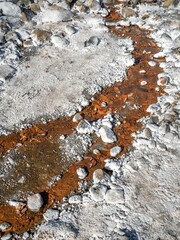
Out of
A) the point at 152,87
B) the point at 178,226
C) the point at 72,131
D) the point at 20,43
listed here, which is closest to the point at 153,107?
the point at 152,87

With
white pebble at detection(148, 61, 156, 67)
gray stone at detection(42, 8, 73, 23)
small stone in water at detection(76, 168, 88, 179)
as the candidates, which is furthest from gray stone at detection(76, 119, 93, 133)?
gray stone at detection(42, 8, 73, 23)

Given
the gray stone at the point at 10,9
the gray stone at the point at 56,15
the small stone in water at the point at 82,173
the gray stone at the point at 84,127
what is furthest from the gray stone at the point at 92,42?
the small stone in water at the point at 82,173

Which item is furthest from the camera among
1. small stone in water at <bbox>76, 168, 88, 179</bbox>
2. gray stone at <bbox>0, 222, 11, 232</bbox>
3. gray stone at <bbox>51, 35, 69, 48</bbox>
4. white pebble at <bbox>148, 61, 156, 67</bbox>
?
gray stone at <bbox>51, 35, 69, 48</bbox>

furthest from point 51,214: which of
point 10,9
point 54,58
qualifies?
point 10,9

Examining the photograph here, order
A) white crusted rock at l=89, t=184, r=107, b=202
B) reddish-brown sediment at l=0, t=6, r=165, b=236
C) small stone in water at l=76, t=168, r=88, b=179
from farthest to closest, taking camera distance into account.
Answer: small stone in water at l=76, t=168, r=88, b=179
reddish-brown sediment at l=0, t=6, r=165, b=236
white crusted rock at l=89, t=184, r=107, b=202

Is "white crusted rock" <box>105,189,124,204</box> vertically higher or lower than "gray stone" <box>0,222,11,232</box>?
higher

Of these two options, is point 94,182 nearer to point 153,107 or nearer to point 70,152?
point 70,152

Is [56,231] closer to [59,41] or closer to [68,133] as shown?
[68,133]

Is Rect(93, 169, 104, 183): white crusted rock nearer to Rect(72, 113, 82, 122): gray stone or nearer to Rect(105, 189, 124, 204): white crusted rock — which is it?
Rect(105, 189, 124, 204): white crusted rock

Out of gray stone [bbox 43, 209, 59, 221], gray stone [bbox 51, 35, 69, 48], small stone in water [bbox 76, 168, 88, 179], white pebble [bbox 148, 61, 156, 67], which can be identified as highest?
gray stone [bbox 51, 35, 69, 48]

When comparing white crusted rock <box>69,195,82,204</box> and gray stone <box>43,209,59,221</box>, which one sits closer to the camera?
gray stone <box>43,209,59,221</box>
